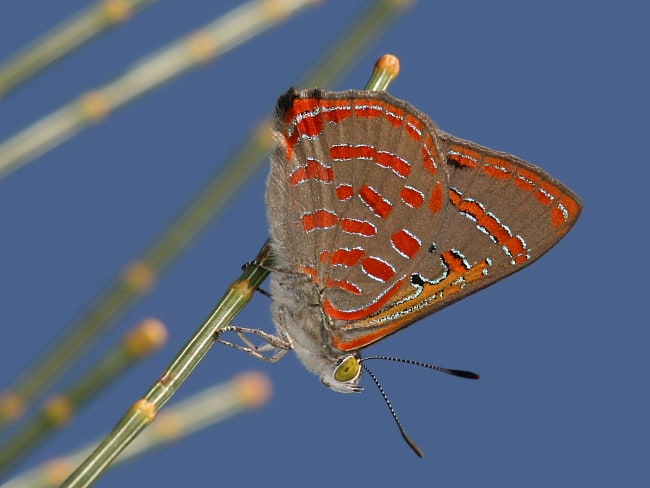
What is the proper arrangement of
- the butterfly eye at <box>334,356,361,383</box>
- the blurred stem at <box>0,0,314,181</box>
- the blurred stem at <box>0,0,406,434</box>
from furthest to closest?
the butterfly eye at <box>334,356,361,383</box>, the blurred stem at <box>0,0,314,181</box>, the blurred stem at <box>0,0,406,434</box>

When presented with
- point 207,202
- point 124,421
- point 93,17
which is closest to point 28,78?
point 93,17

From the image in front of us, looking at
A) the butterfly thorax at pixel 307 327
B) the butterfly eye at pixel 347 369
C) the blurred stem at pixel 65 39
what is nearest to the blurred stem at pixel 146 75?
the blurred stem at pixel 65 39

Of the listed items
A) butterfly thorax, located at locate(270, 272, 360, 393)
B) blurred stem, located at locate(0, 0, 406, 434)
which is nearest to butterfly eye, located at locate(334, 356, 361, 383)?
butterfly thorax, located at locate(270, 272, 360, 393)

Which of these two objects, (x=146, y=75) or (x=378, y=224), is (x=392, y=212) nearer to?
(x=378, y=224)

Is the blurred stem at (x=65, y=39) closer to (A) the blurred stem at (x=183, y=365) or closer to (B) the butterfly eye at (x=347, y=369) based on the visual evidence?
(A) the blurred stem at (x=183, y=365)

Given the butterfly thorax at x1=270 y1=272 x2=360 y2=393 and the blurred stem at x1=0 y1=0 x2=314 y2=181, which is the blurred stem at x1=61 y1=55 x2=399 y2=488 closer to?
the butterfly thorax at x1=270 y1=272 x2=360 y2=393
